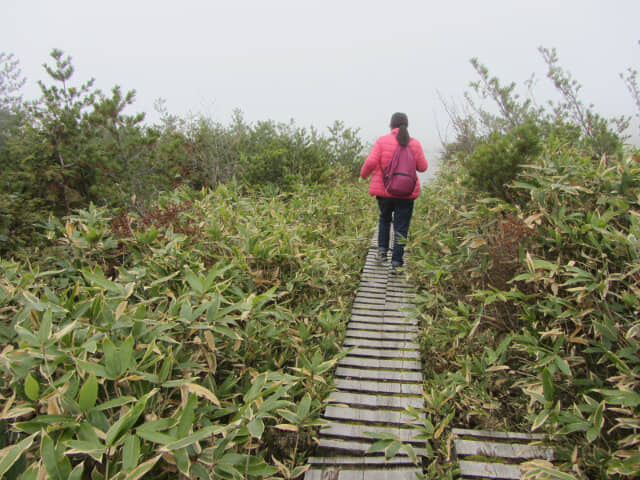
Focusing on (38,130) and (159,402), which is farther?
(38,130)

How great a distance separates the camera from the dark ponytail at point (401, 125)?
13.7 ft

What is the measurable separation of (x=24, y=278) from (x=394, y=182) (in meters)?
3.40

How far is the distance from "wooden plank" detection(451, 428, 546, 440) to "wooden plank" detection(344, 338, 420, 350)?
0.84 m

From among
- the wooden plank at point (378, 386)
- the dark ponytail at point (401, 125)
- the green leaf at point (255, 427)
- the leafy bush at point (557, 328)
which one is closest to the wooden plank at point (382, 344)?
the leafy bush at point (557, 328)

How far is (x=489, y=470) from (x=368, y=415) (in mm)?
692

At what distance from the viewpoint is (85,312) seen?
6.58 feet

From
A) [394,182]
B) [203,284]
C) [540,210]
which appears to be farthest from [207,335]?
[394,182]

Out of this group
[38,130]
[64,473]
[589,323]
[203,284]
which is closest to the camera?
[64,473]

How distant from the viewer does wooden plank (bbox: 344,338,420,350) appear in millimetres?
2904

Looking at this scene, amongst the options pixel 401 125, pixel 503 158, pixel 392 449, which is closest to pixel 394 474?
pixel 392 449

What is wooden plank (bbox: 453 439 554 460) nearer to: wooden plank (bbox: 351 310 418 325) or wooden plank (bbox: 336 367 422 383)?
wooden plank (bbox: 336 367 422 383)

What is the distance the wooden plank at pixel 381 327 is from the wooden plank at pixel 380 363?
422mm

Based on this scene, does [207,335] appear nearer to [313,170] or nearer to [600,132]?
[600,132]

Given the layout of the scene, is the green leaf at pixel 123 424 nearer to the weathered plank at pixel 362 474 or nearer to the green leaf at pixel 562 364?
the weathered plank at pixel 362 474
